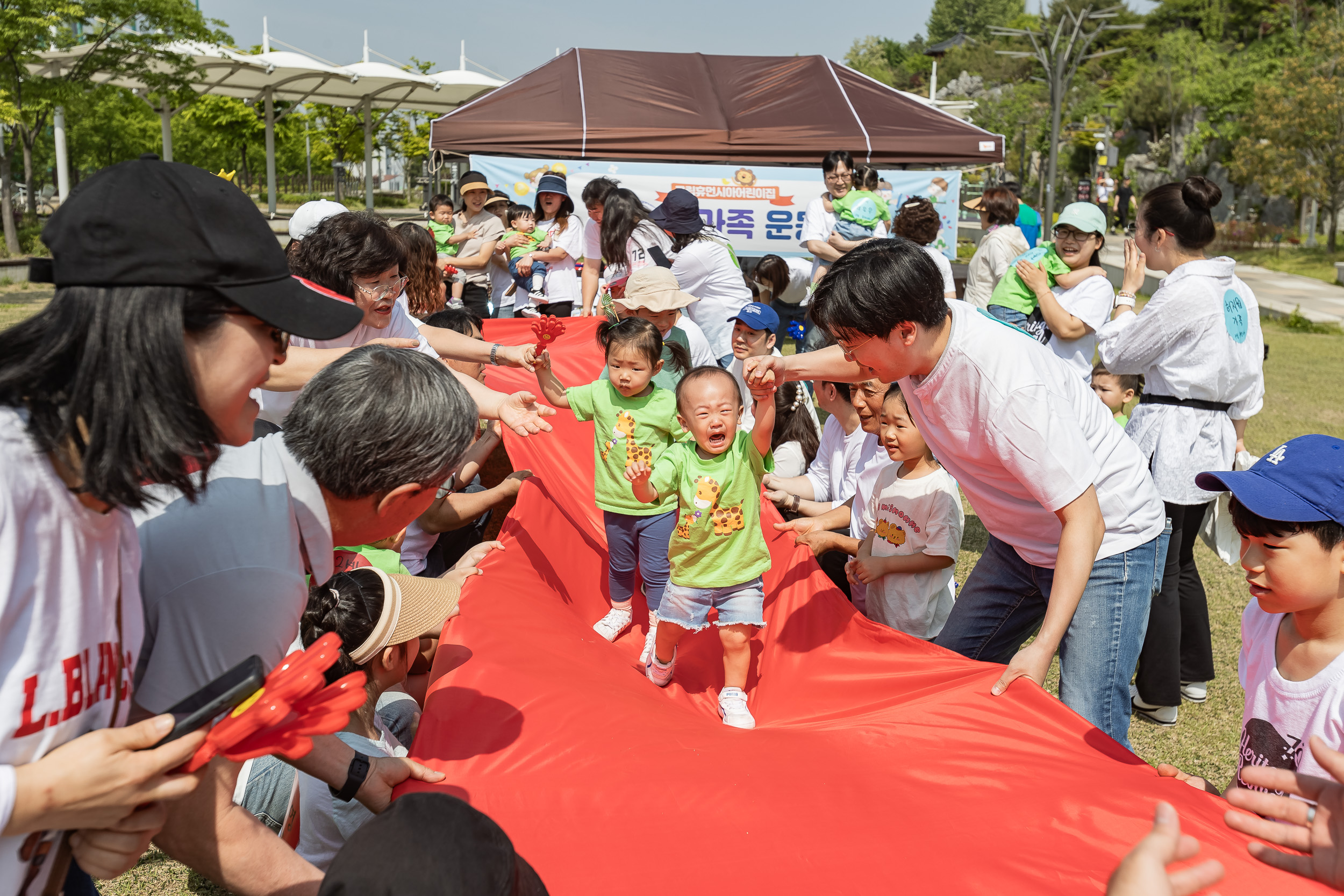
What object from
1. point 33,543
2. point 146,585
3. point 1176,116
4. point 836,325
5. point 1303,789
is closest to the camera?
point 33,543

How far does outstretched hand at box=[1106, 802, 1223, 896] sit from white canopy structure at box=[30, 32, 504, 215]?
72.9 ft

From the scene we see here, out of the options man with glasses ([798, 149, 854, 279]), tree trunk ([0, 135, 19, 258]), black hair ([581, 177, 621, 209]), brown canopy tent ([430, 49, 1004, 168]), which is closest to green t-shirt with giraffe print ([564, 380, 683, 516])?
black hair ([581, 177, 621, 209])

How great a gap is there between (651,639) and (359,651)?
6.01 feet

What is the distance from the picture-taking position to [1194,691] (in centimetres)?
420

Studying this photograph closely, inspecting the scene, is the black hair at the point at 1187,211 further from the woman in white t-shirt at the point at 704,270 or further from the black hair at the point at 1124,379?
the woman in white t-shirt at the point at 704,270

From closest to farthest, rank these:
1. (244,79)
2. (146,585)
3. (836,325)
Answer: (146,585) → (836,325) → (244,79)

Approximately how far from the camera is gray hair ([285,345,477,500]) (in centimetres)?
176

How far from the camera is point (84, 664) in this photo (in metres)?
1.23

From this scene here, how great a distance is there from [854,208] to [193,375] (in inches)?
255

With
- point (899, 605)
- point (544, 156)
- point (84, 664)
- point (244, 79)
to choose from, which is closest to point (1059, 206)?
point (244, 79)

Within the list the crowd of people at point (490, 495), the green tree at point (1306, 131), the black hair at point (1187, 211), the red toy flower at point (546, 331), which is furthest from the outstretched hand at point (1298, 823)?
the green tree at point (1306, 131)

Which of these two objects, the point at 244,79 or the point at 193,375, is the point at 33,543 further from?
the point at 244,79

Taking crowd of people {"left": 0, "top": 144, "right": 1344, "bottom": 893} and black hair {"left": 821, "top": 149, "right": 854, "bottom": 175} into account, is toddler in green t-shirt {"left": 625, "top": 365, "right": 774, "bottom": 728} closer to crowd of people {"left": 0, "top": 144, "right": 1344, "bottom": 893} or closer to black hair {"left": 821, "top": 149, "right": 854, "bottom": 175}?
crowd of people {"left": 0, "top": 144, "right": 1344, "bottom": 893}

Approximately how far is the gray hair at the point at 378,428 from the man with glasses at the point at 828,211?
19.2ft
